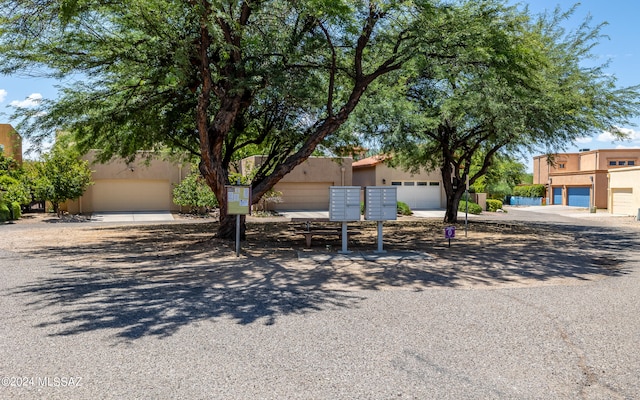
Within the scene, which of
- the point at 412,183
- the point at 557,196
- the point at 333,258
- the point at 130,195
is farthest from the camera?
the point at 557,196

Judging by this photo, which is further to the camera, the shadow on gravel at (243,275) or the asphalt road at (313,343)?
the shadow on gravel at (243,275)

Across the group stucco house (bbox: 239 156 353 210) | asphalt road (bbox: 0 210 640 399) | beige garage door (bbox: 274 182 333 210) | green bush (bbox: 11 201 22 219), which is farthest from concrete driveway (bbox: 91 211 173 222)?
asphalt road (bbox: 0 210 640 399)

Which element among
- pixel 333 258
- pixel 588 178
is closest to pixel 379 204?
pixel 333 258

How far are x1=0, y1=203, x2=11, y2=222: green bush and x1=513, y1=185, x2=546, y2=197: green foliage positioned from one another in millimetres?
50563

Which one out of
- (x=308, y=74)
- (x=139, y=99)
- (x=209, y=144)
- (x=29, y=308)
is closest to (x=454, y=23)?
(x=308, y=74)

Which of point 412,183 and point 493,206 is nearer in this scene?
point 412,183

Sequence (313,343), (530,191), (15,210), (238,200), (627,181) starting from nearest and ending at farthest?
(313,343), (238,200), (15,210), (627,181), (530,191)

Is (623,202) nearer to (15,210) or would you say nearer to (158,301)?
(158,301)

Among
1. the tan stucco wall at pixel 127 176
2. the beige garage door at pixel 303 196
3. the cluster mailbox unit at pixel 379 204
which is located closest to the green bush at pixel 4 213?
the tan stucco wall at pixel 127 176

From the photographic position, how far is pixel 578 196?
1866 inches

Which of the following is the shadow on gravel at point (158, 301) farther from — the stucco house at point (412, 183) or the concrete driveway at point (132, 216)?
the stucco house at point (412, 183)

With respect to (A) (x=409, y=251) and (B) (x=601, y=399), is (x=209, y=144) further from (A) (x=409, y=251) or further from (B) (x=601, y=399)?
(B) (x=601, y=399)

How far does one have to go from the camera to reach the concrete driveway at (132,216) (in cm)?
2555

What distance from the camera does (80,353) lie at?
15.9 ft
